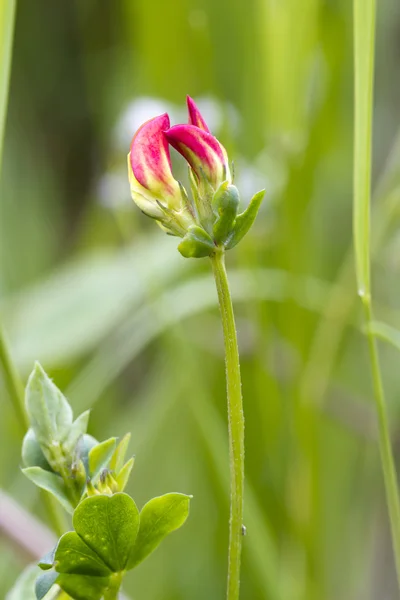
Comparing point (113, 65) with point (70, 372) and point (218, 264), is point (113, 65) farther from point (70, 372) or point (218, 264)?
point (218, 264)

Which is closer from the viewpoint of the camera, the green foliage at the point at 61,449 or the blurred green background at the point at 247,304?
the green foliage at the point at 61,449

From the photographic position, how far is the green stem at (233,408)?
6.5 inches

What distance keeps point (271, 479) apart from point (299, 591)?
9cm

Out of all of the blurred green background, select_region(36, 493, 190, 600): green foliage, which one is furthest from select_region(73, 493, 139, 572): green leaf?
the blurred green background

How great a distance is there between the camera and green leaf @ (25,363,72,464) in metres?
0.20

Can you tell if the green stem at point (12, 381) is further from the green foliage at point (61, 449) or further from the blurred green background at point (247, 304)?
the blurred green background at point (247, 304)

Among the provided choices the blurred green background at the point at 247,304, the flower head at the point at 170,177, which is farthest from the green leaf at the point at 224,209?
the blurred green background at the point at 247,304

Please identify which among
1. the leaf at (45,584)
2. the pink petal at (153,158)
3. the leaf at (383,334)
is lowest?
the leaf at (45,584)

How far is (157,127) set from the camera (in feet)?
0.62

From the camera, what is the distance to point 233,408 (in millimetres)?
167

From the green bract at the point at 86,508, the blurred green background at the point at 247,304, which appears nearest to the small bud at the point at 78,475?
the green bract at the point at 86,508

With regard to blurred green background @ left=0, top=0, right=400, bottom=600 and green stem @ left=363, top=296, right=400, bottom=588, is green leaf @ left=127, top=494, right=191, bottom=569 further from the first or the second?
blurred green background @ left=0, top=0, right=400, bottom=600

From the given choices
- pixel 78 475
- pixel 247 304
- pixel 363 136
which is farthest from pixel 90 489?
pixel 247 304

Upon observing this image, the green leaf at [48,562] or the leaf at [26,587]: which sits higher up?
the green leaf at [48,562]
